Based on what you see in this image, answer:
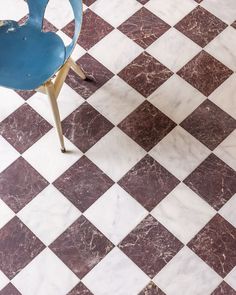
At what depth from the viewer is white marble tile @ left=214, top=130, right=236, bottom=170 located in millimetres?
2650

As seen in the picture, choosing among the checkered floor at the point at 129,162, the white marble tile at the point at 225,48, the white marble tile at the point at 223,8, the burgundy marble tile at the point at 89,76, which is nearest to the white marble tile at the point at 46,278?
the checkered floor at the point at 129,162

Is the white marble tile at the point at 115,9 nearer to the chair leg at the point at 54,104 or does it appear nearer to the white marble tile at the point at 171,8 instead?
the white marble tile at the point at 171,8

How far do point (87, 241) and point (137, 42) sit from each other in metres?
1.20

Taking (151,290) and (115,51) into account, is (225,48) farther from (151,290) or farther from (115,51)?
(151,290)

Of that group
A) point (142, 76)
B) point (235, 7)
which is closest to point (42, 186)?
point (142, 76)

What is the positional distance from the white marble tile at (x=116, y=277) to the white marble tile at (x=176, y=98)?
2.64ft

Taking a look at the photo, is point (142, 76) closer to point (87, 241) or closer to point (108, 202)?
point (108, 202)

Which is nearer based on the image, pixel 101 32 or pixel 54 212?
pixel 54 212

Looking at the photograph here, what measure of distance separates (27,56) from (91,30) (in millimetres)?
793

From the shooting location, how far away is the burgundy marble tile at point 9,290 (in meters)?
2.38

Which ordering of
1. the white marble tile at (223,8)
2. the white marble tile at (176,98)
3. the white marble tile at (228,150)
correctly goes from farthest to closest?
the white marble tile at (223,8), the white marble tile at (176,98), the white marble tile at (228,150)

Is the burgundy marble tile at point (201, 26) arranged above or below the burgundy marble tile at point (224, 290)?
above

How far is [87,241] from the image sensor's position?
2.48 m

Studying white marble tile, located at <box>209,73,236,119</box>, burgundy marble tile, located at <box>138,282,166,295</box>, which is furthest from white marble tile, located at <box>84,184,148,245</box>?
white marble tile, located at <box>209,73,236,119</box>
